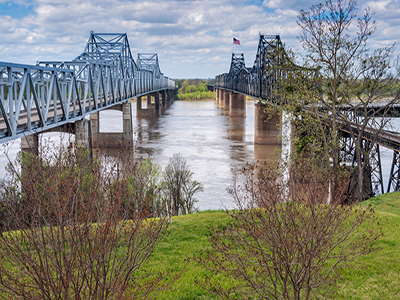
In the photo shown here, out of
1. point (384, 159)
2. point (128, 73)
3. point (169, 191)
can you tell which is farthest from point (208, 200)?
point (128, 73)

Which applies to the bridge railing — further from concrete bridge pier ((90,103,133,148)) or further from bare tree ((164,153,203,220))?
concrete bridge pier ((90,103,133,148))

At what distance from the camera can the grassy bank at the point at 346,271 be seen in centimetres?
1002

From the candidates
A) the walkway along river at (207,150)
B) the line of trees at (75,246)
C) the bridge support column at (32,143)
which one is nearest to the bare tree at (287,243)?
the line of trees at (75,246)

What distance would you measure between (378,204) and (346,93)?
653cm

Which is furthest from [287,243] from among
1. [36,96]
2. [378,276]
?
[36,96]

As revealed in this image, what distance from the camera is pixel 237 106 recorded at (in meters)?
105

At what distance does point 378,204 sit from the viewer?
2119cm

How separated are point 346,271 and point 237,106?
9475 cm

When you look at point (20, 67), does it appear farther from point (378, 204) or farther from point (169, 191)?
point (378, 204)

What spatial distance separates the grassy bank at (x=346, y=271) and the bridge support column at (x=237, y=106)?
86895 millimetres

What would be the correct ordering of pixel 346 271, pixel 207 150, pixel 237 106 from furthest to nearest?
pixel 237 106, pixel 207 150, pixel 346 271

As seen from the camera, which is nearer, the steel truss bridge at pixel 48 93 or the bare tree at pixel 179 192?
the steel truss bridge at pixel 48 93

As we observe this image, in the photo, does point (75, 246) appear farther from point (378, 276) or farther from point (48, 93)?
point (48, 93)

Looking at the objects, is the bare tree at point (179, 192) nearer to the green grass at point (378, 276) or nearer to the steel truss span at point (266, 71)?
the steel truss span at point (266, 71)
